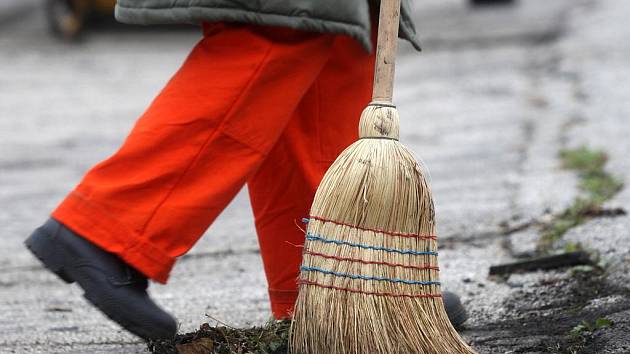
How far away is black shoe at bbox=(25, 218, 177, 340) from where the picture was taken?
2227mm

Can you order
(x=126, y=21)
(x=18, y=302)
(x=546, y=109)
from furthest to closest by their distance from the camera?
Result: (x=546, y=109) < (x=18, y=302) < (x=126, y=21)

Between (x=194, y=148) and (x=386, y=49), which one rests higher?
(x=386, y=49)

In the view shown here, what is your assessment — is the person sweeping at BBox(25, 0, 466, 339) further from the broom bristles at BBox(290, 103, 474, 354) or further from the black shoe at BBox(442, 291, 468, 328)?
the black shoe at BBox(442, 291, 468, 328)

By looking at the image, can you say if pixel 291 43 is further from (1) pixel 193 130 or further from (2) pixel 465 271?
(2) pixel 465 271

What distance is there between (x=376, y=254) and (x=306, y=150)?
0.40m

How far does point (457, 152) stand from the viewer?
5.71m

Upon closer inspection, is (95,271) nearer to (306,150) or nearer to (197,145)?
(197,145)

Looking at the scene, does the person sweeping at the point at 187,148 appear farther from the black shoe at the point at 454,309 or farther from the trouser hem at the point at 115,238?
the black shoe at the point at 454,309

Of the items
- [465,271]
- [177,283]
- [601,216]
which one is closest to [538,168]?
[601,216]

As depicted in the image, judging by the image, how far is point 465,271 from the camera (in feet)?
11.5

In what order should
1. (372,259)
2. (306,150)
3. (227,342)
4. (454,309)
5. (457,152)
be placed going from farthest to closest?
1. (457,152)
2. (454,309)
3. (306,150)
4. (227,342)
5. (372,259)

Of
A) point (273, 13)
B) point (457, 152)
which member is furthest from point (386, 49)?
point (457, 152)

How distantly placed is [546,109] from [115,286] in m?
4.69

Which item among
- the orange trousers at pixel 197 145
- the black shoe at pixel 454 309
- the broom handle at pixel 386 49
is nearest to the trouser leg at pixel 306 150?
the orange trousers at pixel 197 145
